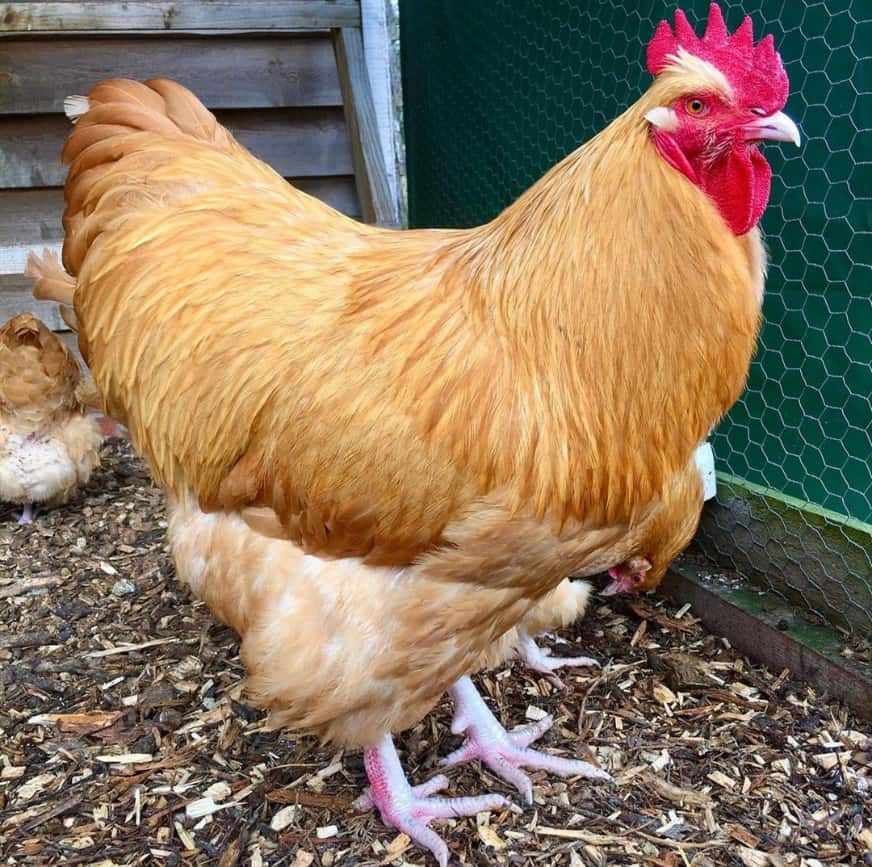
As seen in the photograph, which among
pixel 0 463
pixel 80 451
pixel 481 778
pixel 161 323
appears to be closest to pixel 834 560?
pixel 481 778

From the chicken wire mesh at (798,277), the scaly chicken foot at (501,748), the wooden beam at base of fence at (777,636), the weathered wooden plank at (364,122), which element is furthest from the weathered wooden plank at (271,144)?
the scaly chicken foot at (501,748)

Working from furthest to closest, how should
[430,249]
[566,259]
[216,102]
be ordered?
[216,102] < [430,249] < [566,259]

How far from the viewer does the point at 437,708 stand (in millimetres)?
2951

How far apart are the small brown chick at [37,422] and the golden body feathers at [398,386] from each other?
73.7 inches

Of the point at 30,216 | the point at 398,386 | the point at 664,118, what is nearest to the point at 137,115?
the point at 398,386

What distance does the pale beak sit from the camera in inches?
64.6

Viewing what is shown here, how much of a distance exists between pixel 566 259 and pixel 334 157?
361cm

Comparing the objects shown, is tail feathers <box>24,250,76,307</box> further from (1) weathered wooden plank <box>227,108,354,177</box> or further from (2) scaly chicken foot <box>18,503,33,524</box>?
(1) weathered wooden plank <box>227,108,354,177</box>

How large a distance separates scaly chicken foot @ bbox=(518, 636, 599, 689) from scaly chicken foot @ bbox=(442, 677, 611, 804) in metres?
0.22

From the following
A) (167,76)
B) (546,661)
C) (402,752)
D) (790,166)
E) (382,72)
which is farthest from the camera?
(382,72)

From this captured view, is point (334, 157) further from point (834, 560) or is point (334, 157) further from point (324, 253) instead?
point (834, 560)

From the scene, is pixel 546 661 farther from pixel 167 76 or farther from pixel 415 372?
pixel 167 76

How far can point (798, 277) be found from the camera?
9.80 feet

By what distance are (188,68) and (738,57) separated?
13.0 ft
